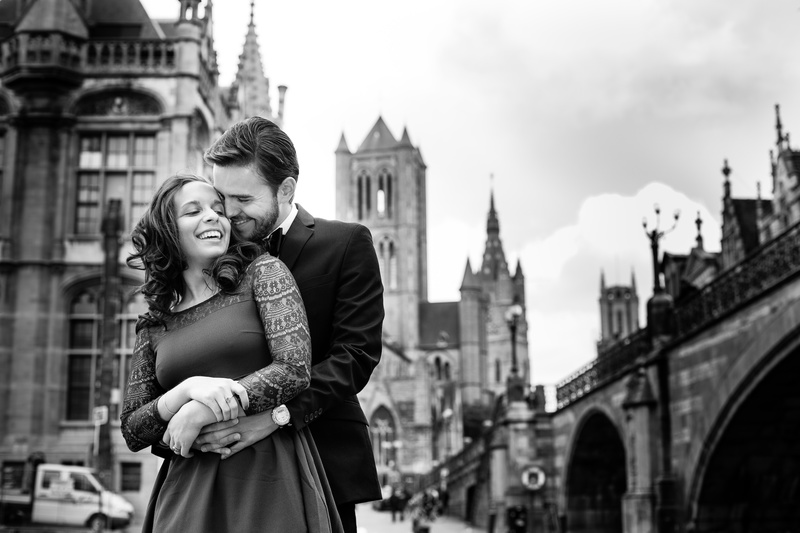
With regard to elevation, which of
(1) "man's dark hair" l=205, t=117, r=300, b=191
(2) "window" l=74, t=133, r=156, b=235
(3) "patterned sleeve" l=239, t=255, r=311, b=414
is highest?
(2) "window" l=74, t=133, r=156, b=235

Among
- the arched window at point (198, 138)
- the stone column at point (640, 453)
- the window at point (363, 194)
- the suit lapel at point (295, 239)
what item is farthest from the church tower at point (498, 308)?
the suit lapel at point (295, 239)

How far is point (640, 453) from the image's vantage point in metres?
21.8

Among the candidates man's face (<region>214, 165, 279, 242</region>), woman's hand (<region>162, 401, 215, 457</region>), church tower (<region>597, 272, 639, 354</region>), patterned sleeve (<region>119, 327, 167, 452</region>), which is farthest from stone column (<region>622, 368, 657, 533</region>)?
church tower (<region>597, 272, 639, 354</region>)

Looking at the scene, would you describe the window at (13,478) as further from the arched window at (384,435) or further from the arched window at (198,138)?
the arched window at (384,435)

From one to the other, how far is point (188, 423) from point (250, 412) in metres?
0.21

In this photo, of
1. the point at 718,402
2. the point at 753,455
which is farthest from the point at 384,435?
the point at 718,402

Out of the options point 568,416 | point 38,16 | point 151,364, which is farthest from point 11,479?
point 151,364

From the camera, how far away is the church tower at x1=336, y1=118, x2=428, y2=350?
11988 centimetres

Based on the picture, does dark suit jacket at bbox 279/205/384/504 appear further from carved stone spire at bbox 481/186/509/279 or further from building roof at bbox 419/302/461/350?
carved stone spire at bbox 481/186/509/279

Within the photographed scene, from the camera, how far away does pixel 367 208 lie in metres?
121

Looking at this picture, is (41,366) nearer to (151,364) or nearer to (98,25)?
(98,25)

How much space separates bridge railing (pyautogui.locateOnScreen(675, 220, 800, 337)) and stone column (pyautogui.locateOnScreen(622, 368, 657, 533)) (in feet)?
5.01

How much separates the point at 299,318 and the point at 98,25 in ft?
94.5

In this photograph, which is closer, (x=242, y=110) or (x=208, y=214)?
(x=208, y=214)
